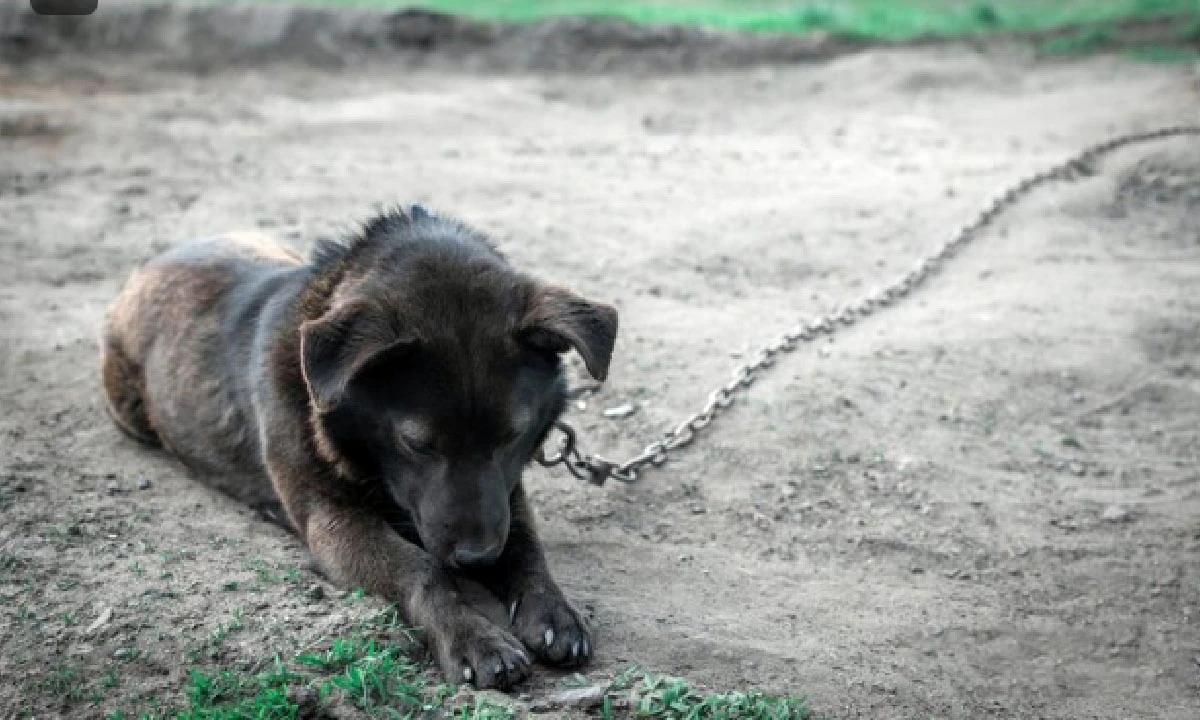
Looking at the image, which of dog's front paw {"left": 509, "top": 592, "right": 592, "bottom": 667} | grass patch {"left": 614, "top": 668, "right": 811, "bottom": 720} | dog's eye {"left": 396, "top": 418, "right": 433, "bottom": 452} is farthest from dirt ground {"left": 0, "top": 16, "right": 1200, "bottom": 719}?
dog's eye {"left": 396, "top": 418, "right": 433, "bottom": 452}

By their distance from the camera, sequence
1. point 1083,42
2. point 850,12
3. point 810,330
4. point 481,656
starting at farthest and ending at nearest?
point 850,12 < point 1083,42 < point 810,330 < point 481,656

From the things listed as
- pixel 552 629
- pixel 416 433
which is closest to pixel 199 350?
pixel 416 433

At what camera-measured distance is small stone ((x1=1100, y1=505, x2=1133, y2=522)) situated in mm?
5516

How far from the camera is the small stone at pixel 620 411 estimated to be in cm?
628

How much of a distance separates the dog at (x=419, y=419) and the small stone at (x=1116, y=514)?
2.60 metres

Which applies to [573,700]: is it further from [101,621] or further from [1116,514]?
[1116,514]

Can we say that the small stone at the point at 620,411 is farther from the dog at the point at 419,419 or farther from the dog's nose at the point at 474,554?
the dog's nose at the point at 474,554

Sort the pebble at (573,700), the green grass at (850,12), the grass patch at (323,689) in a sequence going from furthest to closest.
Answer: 1. the green grass at (850,12)
2. the pebble at (573,700)
3. the grass patch at (323,689)

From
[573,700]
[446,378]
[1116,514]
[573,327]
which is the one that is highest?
[573,327]

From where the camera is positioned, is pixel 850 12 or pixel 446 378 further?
pixel 850 12

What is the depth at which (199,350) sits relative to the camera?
5500 millimetres

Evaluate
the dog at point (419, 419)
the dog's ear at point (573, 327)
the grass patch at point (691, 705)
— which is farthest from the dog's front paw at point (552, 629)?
the dog's ear at point (573, 327)

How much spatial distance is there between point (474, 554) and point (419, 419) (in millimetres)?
469

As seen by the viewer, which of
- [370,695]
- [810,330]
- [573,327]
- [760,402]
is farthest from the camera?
[810,330]
